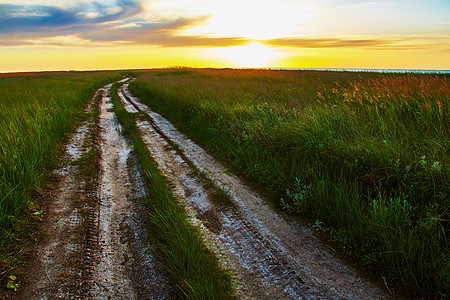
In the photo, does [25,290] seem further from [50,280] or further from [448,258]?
[448,258]

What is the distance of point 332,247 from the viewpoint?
10.3ft

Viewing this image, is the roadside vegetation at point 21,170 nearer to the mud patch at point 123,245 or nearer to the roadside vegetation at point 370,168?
the mud patch at point 123,245

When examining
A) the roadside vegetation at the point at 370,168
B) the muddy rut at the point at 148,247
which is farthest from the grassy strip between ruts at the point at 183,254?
the roadside vegetation at the point at 370,168

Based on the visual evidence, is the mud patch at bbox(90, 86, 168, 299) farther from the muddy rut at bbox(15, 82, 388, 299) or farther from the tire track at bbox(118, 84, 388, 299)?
the tire track at bbox(118, 84, 388, 299)

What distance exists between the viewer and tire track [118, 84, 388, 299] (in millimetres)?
2545

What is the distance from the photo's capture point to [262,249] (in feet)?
10.2

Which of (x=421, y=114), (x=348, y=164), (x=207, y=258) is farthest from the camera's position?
(x=421, y=114)

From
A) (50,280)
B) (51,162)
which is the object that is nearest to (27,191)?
(51,162)

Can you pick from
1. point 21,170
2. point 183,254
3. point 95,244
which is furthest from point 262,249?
point 21,170

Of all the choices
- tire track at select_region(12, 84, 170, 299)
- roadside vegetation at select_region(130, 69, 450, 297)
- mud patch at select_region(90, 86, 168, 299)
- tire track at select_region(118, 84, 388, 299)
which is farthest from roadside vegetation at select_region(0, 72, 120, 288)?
roadside vegetation at select_region(130, 69, 450, 297)

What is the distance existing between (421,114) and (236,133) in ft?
12.7

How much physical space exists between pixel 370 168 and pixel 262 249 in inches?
82.6

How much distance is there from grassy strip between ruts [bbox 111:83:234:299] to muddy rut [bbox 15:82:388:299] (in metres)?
0.11

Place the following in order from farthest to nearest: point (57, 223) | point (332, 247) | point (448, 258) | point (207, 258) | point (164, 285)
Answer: point (57, 223) < point (332, 247) < point (207, 258) < point (164, 285) < point (448, 258)
